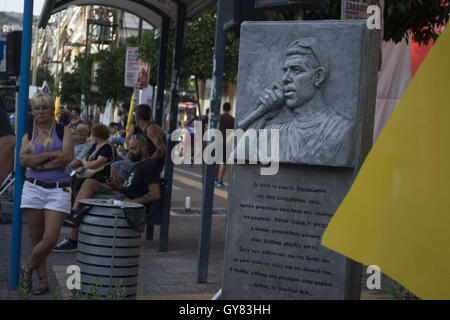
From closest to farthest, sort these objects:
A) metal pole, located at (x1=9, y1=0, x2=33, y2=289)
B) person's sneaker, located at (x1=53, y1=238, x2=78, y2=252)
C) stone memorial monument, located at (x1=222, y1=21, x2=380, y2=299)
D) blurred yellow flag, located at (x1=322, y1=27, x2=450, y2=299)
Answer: blurred yellow flag, located at (x1=322, y1=27, x2=450, y2=299), stone memorial monument, located at (x1=222, y1=21, x2=380, y2=299), metal pole, located at (x1=9, y1=0, x2=33, y2=289), person's sneaker, located at (x1=53, y1=238, x2=78, y2=252)

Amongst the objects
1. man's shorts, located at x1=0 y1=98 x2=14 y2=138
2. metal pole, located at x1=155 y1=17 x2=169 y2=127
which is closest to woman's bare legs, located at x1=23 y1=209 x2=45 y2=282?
man's shorts, located at x1=0 y1=98 x2=14 y2=138

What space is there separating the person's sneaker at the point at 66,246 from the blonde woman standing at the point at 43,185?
247 cm

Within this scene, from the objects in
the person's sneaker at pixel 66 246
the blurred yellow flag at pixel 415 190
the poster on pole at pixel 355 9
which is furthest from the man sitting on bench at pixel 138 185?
the blurred yellow flag at pixel 415 190

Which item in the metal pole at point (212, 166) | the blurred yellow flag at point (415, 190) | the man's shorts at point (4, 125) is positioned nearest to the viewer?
the blurred yellow flag at point (415, 190)

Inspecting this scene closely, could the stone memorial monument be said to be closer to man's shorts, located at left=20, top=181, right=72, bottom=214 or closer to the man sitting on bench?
man's shorts, located at left=20, top=181, right=72, bottom=214

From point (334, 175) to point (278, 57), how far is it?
0.81m

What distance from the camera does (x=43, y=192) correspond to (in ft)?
21.0

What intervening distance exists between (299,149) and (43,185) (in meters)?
2.74

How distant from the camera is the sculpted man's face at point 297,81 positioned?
4484 mm

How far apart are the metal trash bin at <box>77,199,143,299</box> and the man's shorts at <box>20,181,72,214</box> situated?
0.89 m

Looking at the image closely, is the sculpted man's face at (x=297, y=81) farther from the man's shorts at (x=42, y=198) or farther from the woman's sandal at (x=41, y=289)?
the woman's sandal at (x=41, y=289)

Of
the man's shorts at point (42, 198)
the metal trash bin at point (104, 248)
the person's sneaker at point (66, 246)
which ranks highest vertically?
the man's shorts at point (42, 198)

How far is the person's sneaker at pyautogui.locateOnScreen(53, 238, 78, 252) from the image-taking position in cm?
902

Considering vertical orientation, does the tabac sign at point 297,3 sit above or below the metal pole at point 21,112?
above
